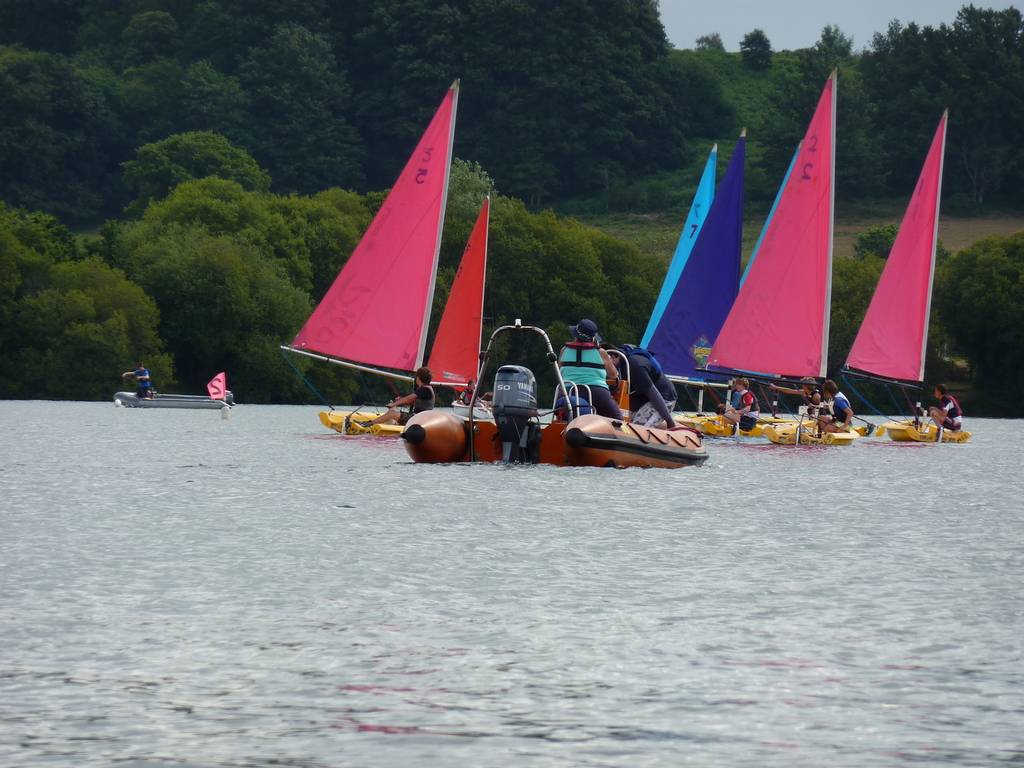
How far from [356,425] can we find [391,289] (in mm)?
4123

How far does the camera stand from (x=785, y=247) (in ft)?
155

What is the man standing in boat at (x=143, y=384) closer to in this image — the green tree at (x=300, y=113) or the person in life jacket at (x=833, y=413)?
the person in life jacket at (x=833, y=413)

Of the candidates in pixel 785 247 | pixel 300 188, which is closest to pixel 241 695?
pixel 785 247

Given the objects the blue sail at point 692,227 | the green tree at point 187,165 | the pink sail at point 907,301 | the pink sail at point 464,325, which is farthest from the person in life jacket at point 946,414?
the green tree at point 187,165

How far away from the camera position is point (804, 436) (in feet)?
149

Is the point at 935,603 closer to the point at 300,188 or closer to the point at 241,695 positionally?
the point at 241,695

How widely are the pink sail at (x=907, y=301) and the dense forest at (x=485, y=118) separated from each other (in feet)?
162

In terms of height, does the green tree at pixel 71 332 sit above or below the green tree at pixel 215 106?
below

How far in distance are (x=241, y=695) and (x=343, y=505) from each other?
1394cm

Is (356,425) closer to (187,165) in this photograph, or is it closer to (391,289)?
(391,289)

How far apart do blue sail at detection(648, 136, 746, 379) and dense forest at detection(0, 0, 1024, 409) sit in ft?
155

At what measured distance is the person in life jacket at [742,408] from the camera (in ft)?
158

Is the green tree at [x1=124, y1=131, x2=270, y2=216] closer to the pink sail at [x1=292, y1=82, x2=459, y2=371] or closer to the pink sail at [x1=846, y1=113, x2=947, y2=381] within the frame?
the pink sail at [x1=846, y1=113, x2=947, y2=381]

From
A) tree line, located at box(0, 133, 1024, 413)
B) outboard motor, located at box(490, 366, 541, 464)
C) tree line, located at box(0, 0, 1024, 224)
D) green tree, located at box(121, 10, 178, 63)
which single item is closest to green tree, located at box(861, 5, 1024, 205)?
tree line, located at box(0, 0, 1024, 224)
